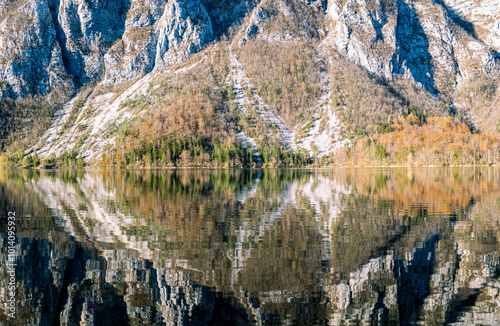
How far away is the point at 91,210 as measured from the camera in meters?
36.2

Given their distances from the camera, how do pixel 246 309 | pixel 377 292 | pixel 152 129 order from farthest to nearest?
pixel 152 129
pixel 377 292
pixel 246 309

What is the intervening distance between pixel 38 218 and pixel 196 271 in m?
20.7

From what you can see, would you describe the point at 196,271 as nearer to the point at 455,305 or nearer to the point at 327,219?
the point at 455,305

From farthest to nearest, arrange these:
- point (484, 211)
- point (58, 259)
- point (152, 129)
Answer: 1. point (152, 129)
2. point (484, 211)
3. point (58, 259)

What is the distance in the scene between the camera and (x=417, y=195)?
4672 centimetres

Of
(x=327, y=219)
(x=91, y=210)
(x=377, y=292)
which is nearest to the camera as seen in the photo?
(x=377, y=292)

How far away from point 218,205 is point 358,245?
1936 cm

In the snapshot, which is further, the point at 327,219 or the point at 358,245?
the point at 327,219

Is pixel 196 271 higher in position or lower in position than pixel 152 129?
lower

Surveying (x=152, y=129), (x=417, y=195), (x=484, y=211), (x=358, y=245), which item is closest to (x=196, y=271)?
(x=358, y=245)

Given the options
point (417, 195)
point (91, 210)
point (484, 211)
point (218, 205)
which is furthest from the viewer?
point (417, 195)

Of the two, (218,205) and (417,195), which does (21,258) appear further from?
(417,195)

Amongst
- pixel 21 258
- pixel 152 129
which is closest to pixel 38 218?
pixel 21 258

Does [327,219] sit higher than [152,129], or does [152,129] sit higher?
[152,129]
